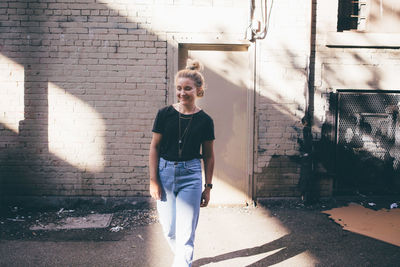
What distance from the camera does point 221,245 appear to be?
157 inches

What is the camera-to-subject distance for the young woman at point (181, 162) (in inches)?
106

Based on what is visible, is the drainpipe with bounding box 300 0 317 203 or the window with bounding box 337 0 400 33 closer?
the drainpipe with bounding box 300 0 317 203

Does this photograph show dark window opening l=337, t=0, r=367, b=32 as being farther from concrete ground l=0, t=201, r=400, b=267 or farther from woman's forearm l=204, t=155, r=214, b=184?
woman's forearm l=204, t=155, r=214, b=184

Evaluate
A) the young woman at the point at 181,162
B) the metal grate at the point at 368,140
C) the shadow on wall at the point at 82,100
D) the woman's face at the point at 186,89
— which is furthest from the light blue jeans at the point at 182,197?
the metal grate at the point at 368,140

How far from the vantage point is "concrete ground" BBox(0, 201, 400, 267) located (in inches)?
140

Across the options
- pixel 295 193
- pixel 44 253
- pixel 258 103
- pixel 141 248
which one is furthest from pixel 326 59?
pixel 44 253

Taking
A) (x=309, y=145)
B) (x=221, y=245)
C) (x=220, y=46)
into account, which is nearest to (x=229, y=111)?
(x=220, y=46)

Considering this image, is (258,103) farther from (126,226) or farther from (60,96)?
(60,96)

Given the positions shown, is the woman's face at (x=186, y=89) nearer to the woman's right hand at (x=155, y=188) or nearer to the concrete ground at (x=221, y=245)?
the woman's right hand at (x=155, y=188)

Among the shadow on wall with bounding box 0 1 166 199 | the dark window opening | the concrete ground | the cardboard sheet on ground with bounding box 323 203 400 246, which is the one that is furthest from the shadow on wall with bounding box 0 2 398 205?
the cardboard sheet on ground with bounding box 323 203 400 246

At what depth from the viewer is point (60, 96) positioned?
5.12m

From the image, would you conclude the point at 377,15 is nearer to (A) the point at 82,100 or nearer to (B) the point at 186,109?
(B) the point at 186,109

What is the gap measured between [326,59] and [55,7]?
14.3ft

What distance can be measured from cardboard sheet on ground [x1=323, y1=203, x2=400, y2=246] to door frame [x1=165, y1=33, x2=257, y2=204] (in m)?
1.35
